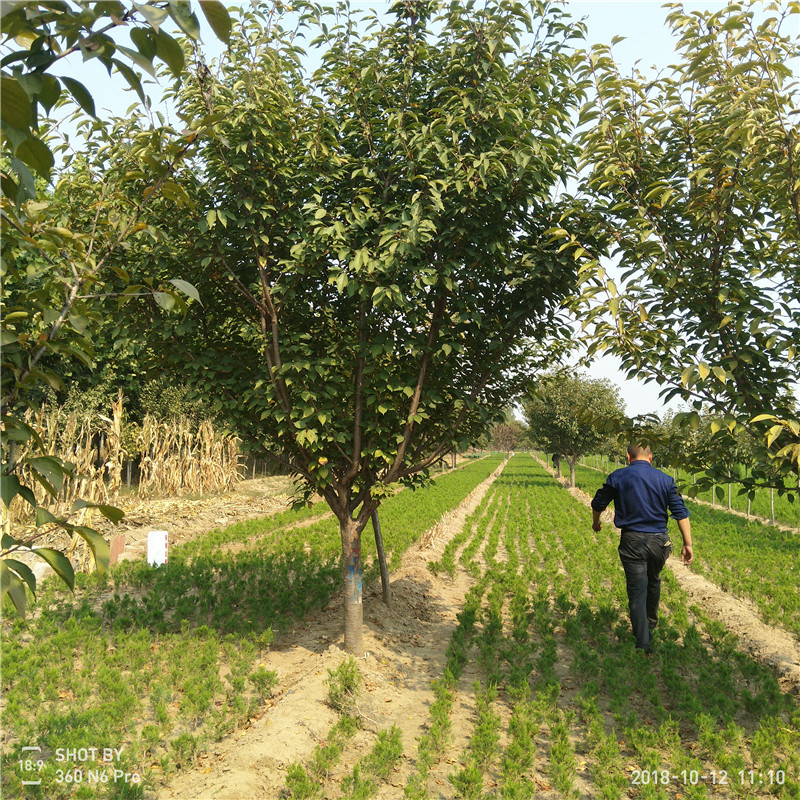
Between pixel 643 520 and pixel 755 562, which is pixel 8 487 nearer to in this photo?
pixel 643 520

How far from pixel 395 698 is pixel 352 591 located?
1.07 m

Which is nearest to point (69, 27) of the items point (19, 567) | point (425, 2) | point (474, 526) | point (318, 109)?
point (19, 567)

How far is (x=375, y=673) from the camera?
5.70 meters

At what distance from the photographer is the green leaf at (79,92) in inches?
45.7

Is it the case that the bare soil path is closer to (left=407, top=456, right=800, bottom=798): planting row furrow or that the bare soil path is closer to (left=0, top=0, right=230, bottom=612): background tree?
(left=407, top=456, right=800, bottom=798): planting row furrow

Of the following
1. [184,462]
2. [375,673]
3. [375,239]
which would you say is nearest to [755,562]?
[375,673]

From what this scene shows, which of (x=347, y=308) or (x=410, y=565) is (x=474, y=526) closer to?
(x=410, y=565)

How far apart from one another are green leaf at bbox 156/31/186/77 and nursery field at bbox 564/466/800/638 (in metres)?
8.55

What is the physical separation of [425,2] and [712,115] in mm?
2612

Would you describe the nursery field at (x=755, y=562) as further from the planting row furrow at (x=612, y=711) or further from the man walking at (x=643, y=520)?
the man walking at (x=643, y=520)

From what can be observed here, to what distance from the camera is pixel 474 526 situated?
16.6 m

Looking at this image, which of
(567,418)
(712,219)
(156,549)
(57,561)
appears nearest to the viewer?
(57,561)

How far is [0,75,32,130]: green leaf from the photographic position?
1063 millimetres

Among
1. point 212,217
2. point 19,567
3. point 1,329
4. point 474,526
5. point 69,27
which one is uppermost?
point 212,217
